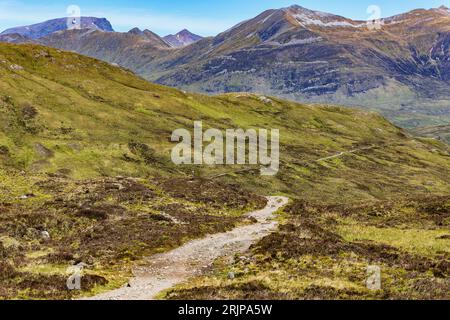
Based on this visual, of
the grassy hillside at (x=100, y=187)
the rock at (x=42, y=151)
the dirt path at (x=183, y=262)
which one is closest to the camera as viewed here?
the dirt path at (x=183, y=262)

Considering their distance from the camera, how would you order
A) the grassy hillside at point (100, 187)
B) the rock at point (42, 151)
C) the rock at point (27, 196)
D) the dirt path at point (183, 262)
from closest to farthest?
the dirt path at point (183, 262) < the grassy hillside at point (100, 187) < the rock at point (27, 196) < the rock at point (42, 151)

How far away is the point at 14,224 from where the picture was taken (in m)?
40.3

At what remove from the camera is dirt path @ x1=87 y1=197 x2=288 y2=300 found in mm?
26172

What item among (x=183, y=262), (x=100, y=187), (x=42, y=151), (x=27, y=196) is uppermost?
(x=27, y=196)

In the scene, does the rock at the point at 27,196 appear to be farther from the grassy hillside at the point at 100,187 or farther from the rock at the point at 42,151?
the rock at the point at 42,151

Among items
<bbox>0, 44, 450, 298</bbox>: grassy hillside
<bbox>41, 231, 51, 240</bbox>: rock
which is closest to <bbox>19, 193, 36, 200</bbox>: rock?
A: <bbox>0, 44, 450, 298</bbox>: grassy hillside

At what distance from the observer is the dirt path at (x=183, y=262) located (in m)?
26.2

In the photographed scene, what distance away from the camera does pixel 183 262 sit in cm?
3459

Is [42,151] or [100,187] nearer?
[100,187]

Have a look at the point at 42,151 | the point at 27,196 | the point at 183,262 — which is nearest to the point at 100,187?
the point at 27,196

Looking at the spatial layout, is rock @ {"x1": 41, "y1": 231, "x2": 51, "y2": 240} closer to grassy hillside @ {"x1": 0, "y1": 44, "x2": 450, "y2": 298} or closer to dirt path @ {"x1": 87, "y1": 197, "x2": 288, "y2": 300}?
grassy hillside @ {"x1": 0, "y1": 44, "x2": 450, "y2": 298}

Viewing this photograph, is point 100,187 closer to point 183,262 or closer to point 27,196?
point 27,196

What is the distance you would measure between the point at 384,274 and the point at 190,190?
44.9 meters

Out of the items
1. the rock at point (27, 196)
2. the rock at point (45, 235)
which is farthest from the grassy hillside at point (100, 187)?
the rock at point (45, 235)
